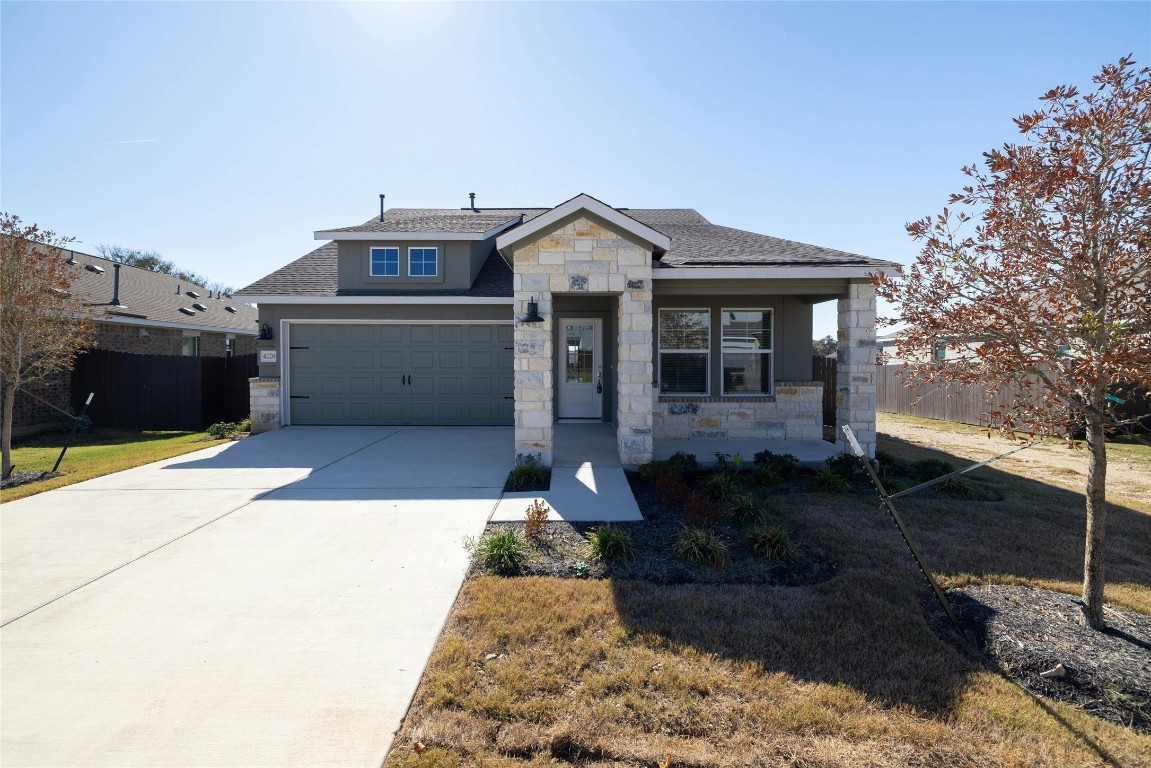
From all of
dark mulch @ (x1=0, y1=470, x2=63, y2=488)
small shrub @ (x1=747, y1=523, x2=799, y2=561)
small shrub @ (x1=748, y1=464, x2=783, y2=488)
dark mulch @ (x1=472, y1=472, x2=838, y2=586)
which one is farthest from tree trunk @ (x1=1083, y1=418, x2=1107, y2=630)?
dark mulch @ (x1=0, y1=470, x2=63, y2=488)

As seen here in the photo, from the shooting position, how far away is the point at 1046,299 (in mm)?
3564

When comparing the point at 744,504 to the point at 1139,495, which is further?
the point at 1139,495

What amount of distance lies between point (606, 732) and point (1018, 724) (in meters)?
2.10

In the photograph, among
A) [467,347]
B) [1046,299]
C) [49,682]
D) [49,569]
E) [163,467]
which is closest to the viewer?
[49,682]

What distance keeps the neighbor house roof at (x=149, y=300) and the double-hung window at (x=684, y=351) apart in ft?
42.3

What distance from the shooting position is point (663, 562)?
15.7 ft

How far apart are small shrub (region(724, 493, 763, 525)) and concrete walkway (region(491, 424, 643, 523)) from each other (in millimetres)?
1012

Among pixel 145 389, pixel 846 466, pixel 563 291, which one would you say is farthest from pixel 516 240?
pixel 145 389

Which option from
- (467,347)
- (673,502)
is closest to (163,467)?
(467,347)

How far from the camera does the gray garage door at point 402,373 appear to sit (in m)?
12.1

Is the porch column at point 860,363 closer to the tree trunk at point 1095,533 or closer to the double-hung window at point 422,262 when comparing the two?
the tree trunk at point 1095,533

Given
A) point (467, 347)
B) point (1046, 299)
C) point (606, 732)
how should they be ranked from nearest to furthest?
point (606, 732) < point (1046, 299) < point (467, 347)

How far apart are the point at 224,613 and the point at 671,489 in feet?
15.2

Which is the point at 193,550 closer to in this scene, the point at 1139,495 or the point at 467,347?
the point at 467,347
